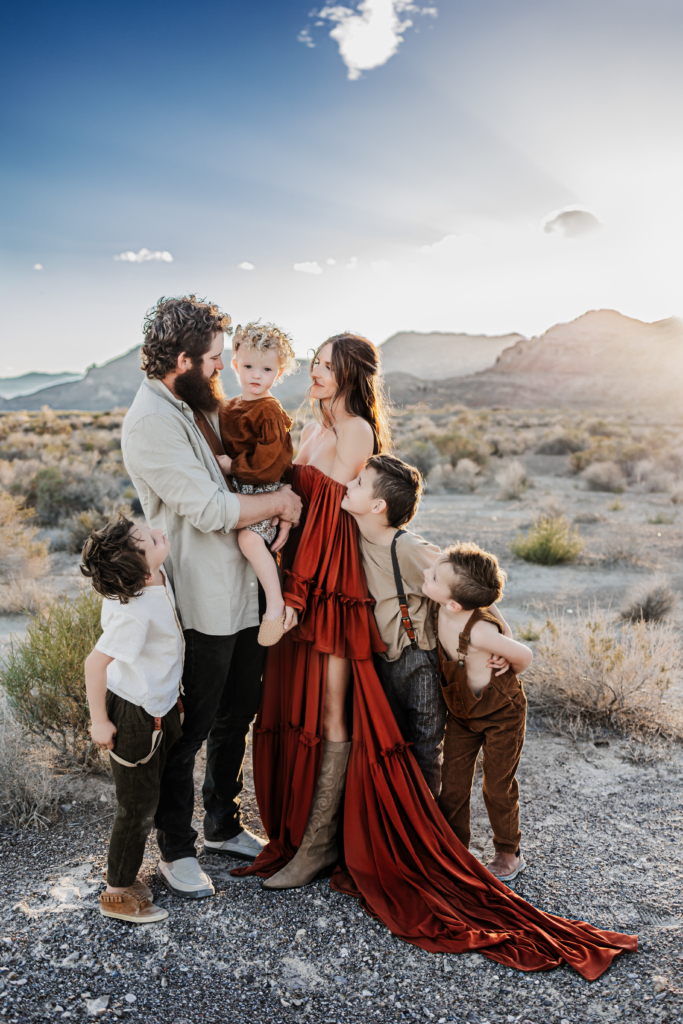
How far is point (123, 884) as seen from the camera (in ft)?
8.91

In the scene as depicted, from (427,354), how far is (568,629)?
130 m

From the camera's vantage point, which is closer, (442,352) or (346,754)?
(346,754)

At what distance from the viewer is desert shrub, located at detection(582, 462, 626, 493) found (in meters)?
16.4

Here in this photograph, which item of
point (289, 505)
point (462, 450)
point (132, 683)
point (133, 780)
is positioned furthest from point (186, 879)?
point (462, 450)

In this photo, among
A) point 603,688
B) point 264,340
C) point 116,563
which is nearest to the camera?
point 116,563

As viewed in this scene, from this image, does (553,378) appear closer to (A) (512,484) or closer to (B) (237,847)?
(A) (512,484)

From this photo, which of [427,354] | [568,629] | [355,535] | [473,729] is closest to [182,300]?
[355,535]

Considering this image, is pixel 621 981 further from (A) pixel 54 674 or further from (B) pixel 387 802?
(A) pixel 54 674

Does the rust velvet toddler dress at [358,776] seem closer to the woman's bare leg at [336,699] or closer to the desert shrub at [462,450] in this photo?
the woman's bare leg at [336,699]

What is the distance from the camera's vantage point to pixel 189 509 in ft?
8.70

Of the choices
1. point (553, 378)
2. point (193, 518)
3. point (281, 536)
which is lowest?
point (281, 536)

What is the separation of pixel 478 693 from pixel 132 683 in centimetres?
144

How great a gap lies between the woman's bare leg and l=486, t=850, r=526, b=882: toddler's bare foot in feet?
3.03

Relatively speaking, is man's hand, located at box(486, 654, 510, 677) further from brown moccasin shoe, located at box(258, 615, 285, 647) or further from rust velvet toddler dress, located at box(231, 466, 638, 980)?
brown moccasin shoe, located at box(258, 615, 285, 647)
